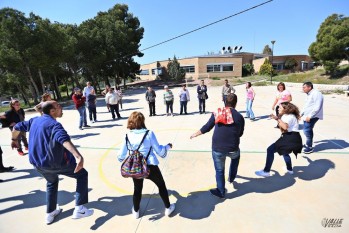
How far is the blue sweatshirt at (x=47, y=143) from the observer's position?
9.98 ft

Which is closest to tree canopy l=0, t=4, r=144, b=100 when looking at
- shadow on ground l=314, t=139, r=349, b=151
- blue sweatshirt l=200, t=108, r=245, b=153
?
blue sweatshirt l=200, t=108, r=245, b=153

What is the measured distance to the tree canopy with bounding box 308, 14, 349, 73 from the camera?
85.5 ft

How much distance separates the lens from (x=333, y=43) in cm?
2631

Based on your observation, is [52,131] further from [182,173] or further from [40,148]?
[182,173]

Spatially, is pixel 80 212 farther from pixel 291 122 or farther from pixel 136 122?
pixel 291 122

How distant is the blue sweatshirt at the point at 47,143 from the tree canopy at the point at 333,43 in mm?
32396

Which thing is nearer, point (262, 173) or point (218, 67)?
point (262, 173)

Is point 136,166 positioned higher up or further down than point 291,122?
further down

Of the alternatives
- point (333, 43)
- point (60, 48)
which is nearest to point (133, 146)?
point (60, 48)

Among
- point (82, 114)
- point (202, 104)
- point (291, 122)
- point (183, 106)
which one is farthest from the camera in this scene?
point (183, 106)

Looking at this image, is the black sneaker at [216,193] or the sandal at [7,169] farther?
the sandal at [7,169]

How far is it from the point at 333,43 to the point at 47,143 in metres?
32.6

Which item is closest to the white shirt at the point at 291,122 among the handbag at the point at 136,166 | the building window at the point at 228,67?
the handbag at the point at 136,166

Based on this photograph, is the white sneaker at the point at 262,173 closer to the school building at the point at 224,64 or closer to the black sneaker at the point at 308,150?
the black sneaker at the point at 308,150
